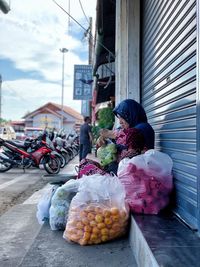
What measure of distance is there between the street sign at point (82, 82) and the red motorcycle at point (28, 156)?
608 cm

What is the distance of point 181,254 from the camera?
1886 millimetres

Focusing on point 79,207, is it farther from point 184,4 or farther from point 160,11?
point 160,11

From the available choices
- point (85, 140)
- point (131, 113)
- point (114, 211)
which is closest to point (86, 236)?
point (114, 211)

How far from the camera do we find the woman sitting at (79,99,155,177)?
133 inches

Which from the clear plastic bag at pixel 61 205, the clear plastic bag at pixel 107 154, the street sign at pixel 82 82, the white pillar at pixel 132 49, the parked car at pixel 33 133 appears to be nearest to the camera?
the clear plastic bag at pixel 61 205

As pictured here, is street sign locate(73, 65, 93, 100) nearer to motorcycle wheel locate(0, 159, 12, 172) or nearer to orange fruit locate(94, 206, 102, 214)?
motorcycle wheel locate(0, 159, 12, 172)

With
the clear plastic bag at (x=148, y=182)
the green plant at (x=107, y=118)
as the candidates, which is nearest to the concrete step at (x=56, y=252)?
the clear plastic bag at (x=148, y=182)

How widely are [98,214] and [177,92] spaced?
1.13 metres

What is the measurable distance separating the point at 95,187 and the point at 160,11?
1946mm

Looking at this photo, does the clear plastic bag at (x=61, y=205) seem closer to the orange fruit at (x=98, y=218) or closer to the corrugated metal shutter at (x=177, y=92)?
the orange fruit at (x=98, y=218)

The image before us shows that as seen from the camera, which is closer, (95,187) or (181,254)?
(181,254)

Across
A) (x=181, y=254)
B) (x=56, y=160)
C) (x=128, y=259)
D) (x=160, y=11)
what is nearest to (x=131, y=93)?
(x=160, y=11)

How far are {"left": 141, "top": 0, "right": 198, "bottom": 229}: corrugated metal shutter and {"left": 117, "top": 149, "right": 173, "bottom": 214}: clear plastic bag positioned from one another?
94 mm

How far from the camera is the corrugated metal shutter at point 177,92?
97.8 inches
